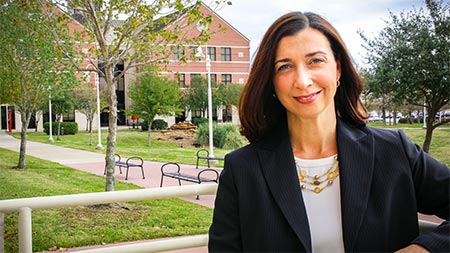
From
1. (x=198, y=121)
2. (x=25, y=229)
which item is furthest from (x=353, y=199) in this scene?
(x=198, y=121)

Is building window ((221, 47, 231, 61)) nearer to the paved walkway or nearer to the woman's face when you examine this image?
the paved walkway

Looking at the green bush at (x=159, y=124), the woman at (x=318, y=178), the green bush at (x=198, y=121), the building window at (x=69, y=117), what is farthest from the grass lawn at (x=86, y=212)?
the woman at (x=318, y=178)

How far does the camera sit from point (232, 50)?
5.73 m

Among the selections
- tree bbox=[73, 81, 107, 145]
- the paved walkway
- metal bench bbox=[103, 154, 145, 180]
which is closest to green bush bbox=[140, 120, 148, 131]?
metal bench bbox=[103, 154, 145, 180]

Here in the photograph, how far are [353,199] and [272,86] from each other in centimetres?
22

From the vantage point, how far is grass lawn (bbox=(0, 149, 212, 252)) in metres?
3.33

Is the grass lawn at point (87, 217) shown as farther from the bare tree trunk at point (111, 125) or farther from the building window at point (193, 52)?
the building window at point (193, 52)

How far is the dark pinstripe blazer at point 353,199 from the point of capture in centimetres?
69

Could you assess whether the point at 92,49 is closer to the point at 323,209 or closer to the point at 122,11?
the point at 122,11

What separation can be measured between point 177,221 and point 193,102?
312cm

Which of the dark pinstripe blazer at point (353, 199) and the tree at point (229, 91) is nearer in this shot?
the dark pinstripe blazer at point (353, 199)

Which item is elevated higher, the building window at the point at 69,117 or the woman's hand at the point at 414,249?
the building window at the point at 69,117

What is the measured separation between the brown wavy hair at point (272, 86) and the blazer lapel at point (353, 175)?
6 centimetres

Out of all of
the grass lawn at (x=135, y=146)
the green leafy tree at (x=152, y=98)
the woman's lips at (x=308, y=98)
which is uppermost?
the green leafy tree at (x=152, y=98)
